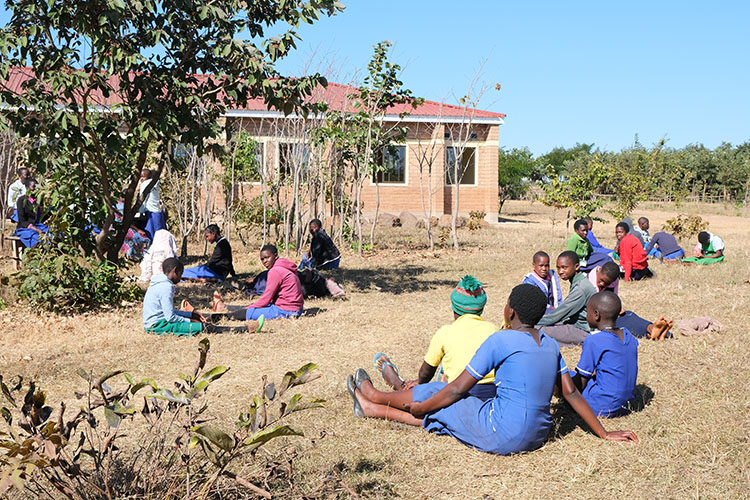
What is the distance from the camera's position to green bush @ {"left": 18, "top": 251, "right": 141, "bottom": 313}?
8414mm

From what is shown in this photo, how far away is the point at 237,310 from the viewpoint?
8453mm

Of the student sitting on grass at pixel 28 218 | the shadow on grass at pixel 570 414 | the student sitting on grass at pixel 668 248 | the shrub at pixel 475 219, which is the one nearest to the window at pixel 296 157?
the student sitting on grass at pixel 28 218

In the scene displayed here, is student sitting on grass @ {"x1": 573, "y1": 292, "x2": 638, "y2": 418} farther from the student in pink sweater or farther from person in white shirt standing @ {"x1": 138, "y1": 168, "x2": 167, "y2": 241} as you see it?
person in white shirt standing @ {"x1": 138, "y1": 168, "x2": 167, "y2": 241}

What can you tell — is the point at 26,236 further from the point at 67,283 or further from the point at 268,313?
the point at 268,313

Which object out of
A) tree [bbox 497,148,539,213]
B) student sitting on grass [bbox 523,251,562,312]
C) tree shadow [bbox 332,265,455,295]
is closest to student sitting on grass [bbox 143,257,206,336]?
student sitting on grass [bbox 523,251,562,312]

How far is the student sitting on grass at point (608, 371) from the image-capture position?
4898mm

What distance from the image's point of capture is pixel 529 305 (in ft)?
14.0

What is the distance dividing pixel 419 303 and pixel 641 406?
469 cm

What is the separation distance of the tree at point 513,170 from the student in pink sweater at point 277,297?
88.5 ft

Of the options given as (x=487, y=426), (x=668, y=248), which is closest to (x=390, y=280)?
(x=668, y=248)

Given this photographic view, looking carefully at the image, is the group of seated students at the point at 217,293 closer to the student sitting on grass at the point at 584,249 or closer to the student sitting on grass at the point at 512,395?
the student sitting on grass at the point at 584,249

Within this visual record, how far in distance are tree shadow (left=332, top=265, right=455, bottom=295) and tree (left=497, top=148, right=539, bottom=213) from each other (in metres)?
22.5

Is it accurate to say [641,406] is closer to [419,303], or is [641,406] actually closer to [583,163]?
[419,303]

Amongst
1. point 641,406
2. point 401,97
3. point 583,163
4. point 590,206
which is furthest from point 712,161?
point 641,406
